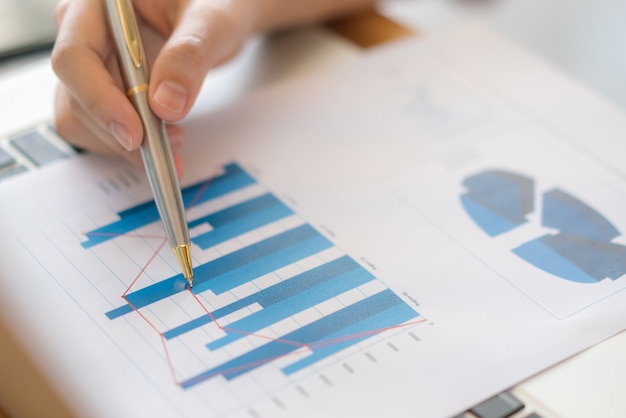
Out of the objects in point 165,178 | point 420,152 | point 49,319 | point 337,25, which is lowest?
point 49,319

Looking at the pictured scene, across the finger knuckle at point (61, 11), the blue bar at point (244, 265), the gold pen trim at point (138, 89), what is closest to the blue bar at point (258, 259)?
the blue bar at point (244, 265)

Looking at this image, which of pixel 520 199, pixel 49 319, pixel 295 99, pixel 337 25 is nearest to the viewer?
pixel 49 319

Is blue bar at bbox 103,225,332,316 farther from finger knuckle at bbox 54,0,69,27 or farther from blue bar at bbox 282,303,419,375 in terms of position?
finger knuckle at bbox 54,0,69,27

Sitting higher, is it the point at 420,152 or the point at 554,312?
the point at 420,152

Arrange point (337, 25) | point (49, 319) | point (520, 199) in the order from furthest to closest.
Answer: point (337, 25), point (520, 199), point (49, 319)

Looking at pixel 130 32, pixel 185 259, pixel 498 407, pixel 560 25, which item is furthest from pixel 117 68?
pixel 560 25

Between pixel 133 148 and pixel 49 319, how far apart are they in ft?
0.39

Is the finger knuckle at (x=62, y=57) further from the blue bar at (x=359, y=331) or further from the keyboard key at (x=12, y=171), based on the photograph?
the blue bar at (x=359, y=331)

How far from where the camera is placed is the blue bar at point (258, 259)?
450 millimetres

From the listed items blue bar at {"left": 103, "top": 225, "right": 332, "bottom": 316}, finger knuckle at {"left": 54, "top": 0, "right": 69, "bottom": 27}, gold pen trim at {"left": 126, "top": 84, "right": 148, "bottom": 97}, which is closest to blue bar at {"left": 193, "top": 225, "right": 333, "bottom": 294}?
blue bar at {"left": 103, "top": 225, "right": 332, "bottom": 316}

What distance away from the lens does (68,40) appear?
1.65 feet

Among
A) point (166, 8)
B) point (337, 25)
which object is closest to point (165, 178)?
point (166, 8)

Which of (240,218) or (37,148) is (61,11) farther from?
(240,218)

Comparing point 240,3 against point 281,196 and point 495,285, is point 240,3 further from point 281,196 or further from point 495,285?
point 495,285
